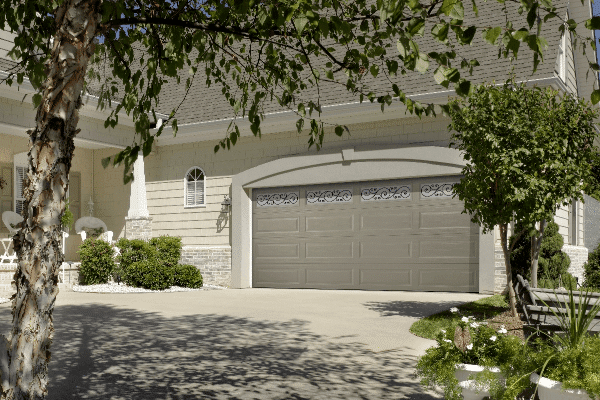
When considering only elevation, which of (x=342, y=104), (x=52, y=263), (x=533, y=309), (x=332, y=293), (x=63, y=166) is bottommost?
(x=332, y=293)

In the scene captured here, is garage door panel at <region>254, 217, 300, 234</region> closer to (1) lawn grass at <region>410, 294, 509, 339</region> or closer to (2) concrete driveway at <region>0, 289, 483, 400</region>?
(2) concrete driveway at <region>0, 289, 483, 400</region>

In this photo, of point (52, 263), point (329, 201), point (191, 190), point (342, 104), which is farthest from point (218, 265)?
point (52, 263)

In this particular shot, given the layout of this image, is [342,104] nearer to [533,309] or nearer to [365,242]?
[365,242]

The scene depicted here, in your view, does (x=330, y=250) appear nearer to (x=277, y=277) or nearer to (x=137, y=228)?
(x=277, y=277)

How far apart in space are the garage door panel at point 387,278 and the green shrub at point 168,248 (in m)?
5.19

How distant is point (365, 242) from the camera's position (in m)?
14.8

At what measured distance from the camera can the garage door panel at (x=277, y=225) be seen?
1577cm

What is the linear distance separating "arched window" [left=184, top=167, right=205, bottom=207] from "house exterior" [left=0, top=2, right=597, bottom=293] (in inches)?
1.4

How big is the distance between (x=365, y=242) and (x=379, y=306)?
353 cm

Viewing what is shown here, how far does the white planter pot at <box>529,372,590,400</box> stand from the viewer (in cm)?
377

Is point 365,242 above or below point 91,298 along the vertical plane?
above

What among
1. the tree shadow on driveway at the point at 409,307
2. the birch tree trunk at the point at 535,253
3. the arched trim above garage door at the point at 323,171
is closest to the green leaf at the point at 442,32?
the tree shadow on driveway at the point at 409,307

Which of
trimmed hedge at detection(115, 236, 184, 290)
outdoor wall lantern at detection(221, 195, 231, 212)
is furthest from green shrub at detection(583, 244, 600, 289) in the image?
trimmed hedge at detection(115, 236, 184, 290)

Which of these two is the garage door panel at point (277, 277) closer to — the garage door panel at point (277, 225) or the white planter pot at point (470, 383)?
the garage door panel at point (277, 225)
